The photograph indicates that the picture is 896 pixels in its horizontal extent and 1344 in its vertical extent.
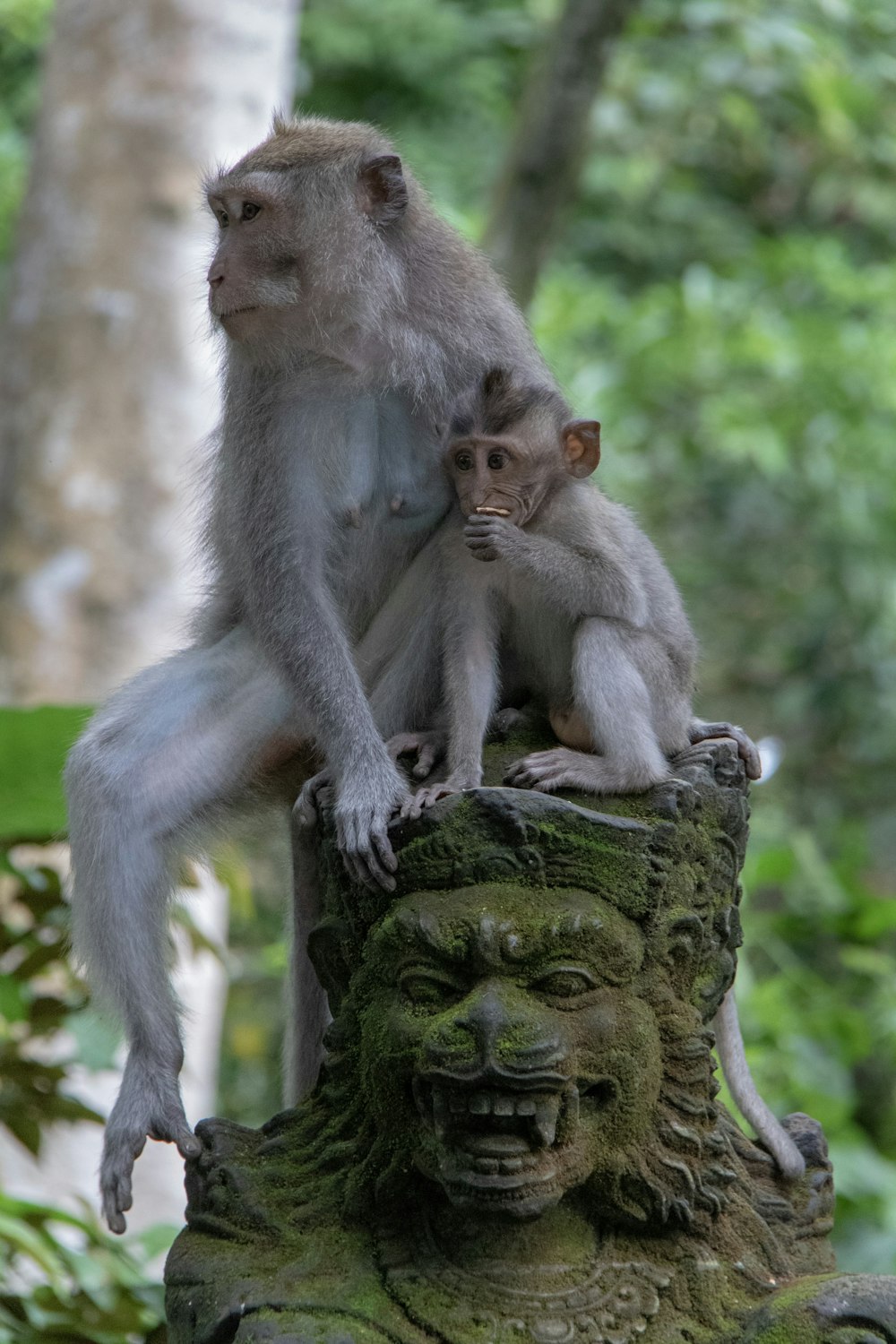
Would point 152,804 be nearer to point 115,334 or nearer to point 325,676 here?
point 325,676

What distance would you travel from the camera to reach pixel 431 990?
2.77 metres

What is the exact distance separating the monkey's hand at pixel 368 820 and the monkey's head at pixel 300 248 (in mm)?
986

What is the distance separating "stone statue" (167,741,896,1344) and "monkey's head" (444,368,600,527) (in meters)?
0.69

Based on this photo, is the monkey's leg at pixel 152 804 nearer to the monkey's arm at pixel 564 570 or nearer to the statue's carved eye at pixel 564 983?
the monkey's arm at pixel 564 570

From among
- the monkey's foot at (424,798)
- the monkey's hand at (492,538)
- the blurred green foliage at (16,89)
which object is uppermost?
the blurred green foliage at (16,89)

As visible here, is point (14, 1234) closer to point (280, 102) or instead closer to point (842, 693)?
point (280, 102)

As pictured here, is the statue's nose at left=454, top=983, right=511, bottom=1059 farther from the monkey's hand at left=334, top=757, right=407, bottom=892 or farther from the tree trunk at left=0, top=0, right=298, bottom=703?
the tree trunk at left=0, top=0, right=298, bottom=703

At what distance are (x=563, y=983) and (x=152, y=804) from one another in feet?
3.96

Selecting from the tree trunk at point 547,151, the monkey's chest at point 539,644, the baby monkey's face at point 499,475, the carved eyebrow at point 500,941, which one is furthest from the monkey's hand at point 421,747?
the tree trunk at point 547,151

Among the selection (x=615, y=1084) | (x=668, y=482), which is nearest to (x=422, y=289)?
(x=615, y=1084)

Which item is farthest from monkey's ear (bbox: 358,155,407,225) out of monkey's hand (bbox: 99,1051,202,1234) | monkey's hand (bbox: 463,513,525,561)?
monkey's hand (bbox: 99,1051,202,1234)

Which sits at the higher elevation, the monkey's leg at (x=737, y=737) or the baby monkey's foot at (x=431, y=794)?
the monkey's leg at (x=737, y=737)

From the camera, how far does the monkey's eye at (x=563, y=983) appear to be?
272 centimetres

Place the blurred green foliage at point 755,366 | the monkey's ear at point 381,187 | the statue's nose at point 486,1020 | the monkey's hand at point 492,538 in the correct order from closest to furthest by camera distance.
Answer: the statue's nose at point 486,1020 < the monkey's hand at point 492,538 < the monkey's ear at point 381,187 < the blurred green foliage at point 755,366
